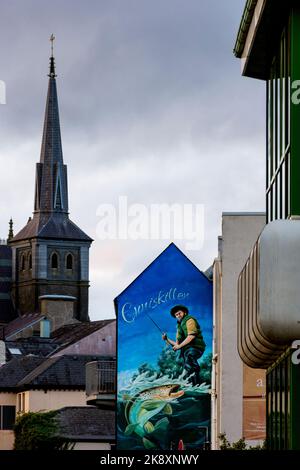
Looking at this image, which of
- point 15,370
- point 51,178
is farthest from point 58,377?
point 51,178

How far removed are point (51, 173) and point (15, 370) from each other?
81999 mm

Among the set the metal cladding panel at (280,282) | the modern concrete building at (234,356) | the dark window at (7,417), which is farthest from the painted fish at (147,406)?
the metal cladding panel at (280,282)

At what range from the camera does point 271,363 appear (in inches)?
1324

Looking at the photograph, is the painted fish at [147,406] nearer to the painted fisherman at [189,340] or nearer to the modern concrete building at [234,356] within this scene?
the painted fisherman at [189,340]

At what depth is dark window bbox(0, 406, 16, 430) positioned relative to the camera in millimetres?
111500

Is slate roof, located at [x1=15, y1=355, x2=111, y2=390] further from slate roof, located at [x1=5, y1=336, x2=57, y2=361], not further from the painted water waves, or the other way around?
the painted water waves

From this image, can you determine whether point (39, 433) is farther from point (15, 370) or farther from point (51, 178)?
point (51, 178)

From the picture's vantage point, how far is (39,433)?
97.4 meters

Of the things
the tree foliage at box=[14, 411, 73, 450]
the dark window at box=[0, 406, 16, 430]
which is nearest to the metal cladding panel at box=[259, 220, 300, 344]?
the tree foliage at box=[14, 411, 73, 450]

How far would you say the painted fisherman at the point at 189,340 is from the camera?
70.5 m

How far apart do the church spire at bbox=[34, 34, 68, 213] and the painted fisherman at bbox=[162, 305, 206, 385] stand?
414 ft

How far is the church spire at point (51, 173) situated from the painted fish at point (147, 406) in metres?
127

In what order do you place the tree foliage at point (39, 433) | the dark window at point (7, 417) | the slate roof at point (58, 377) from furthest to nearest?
1. the dark window at point (7, 417)
2. the slate roof at point (58, 377)
3. the tree foliage at point (39, 433)

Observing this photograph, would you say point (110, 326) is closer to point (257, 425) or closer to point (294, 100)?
point (257, 425)
